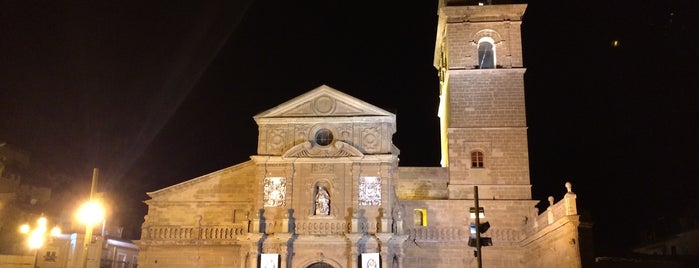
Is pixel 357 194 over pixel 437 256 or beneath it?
over

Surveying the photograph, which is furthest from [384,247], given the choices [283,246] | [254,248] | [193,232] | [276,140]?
[193,232]

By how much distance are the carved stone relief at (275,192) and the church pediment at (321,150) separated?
4.92 feet

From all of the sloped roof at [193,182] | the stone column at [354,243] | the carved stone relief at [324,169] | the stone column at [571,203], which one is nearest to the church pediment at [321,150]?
the carved stone relief at [324,169]

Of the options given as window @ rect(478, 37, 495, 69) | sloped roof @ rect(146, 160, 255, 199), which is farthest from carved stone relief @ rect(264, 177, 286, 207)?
window @ rect(478, 37, 495, 69)

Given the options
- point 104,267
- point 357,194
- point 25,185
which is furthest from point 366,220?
point 25,185

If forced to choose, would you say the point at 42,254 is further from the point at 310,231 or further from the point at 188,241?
the point at 310,231

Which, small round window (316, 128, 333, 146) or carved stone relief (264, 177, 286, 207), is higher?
small round window (316, 128, 333, 146)

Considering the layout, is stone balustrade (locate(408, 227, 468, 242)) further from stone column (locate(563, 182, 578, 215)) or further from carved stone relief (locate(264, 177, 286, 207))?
stone column (locate(563, 182, 578, 215))

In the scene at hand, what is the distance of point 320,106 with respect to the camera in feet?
118

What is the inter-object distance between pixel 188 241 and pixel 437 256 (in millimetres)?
14283

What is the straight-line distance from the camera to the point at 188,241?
37.0 metres

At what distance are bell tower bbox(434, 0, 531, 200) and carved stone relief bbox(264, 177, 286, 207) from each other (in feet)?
32.2

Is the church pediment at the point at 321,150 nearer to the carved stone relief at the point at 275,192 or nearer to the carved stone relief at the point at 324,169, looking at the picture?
the carved stone relief at the point at 324,169

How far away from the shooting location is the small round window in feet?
117
